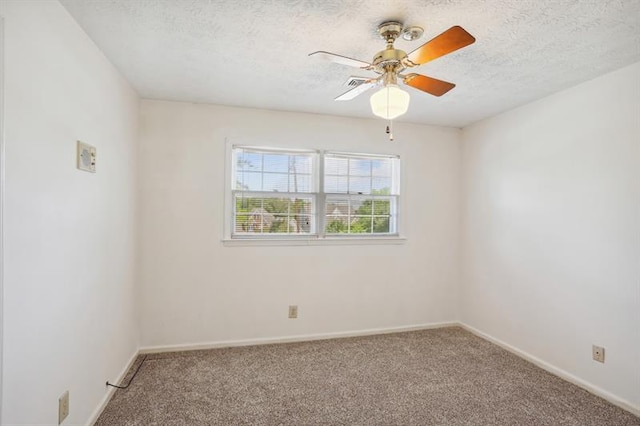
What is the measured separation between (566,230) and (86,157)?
3.56 metres

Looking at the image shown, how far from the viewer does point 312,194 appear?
11.5 ft

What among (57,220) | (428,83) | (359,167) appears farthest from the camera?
(359,167)

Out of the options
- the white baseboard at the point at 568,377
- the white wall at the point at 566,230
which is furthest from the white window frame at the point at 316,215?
the white baseboard at the point at 568,377

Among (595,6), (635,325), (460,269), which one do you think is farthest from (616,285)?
(595,6)

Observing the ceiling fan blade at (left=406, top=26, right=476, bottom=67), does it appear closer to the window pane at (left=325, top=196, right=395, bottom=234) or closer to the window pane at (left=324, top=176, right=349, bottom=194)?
the window pane at (left=324, top=176, right=349, bottom=194)

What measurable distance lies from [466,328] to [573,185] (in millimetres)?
1974

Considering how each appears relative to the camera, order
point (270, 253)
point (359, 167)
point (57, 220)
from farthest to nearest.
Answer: point (359, 167) → point (270, 253) → point (57, 220)

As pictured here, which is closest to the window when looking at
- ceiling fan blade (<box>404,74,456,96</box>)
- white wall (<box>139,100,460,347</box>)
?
white wall (<box>139,100,460,347</box>)

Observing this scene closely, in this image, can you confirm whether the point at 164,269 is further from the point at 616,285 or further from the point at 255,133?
the point at 616,285

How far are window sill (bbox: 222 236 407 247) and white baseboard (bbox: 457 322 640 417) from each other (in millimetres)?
1395

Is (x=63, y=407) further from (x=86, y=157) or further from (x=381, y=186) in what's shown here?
(x=381, y=186)

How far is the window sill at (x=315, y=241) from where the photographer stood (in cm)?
326

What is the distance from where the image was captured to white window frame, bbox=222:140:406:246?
3.25 metres

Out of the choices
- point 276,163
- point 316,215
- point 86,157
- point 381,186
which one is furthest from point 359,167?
point 86,157
